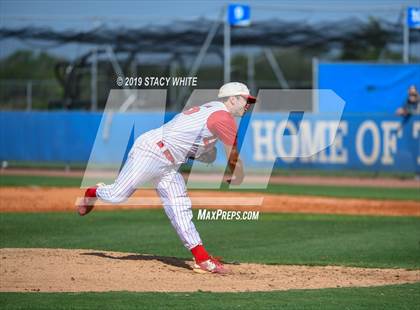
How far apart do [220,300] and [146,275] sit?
60.9 inches

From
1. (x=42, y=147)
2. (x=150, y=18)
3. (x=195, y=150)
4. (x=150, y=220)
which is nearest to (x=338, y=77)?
(x=150, y=18)

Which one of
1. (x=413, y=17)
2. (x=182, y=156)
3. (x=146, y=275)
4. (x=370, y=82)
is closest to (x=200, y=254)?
(x=146, y=275)

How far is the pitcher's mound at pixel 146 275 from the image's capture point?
9.57 meters

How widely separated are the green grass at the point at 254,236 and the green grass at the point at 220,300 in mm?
2459

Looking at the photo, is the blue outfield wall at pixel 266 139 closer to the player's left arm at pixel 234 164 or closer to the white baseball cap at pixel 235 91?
the white baseball cap at pixel 235 91

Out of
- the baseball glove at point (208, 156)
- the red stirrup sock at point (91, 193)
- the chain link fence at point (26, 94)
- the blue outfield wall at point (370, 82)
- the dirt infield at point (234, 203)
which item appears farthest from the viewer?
the chain link fence at point (26, 94)

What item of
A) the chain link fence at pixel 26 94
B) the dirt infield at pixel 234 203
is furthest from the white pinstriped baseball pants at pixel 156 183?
the chain link fence at pixel 26 94

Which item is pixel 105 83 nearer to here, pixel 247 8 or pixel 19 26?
pixel 19 26

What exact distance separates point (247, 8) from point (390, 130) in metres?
6.47

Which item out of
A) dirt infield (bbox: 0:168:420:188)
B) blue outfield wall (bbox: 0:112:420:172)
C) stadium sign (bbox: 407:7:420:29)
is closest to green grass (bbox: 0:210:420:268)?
dirt infield (bbox: 0:168:420:188)

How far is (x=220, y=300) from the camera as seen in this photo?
8.84 metres

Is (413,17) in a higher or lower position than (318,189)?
higher

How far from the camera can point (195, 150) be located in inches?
408

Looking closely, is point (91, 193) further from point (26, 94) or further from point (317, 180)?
point (26, 94)
